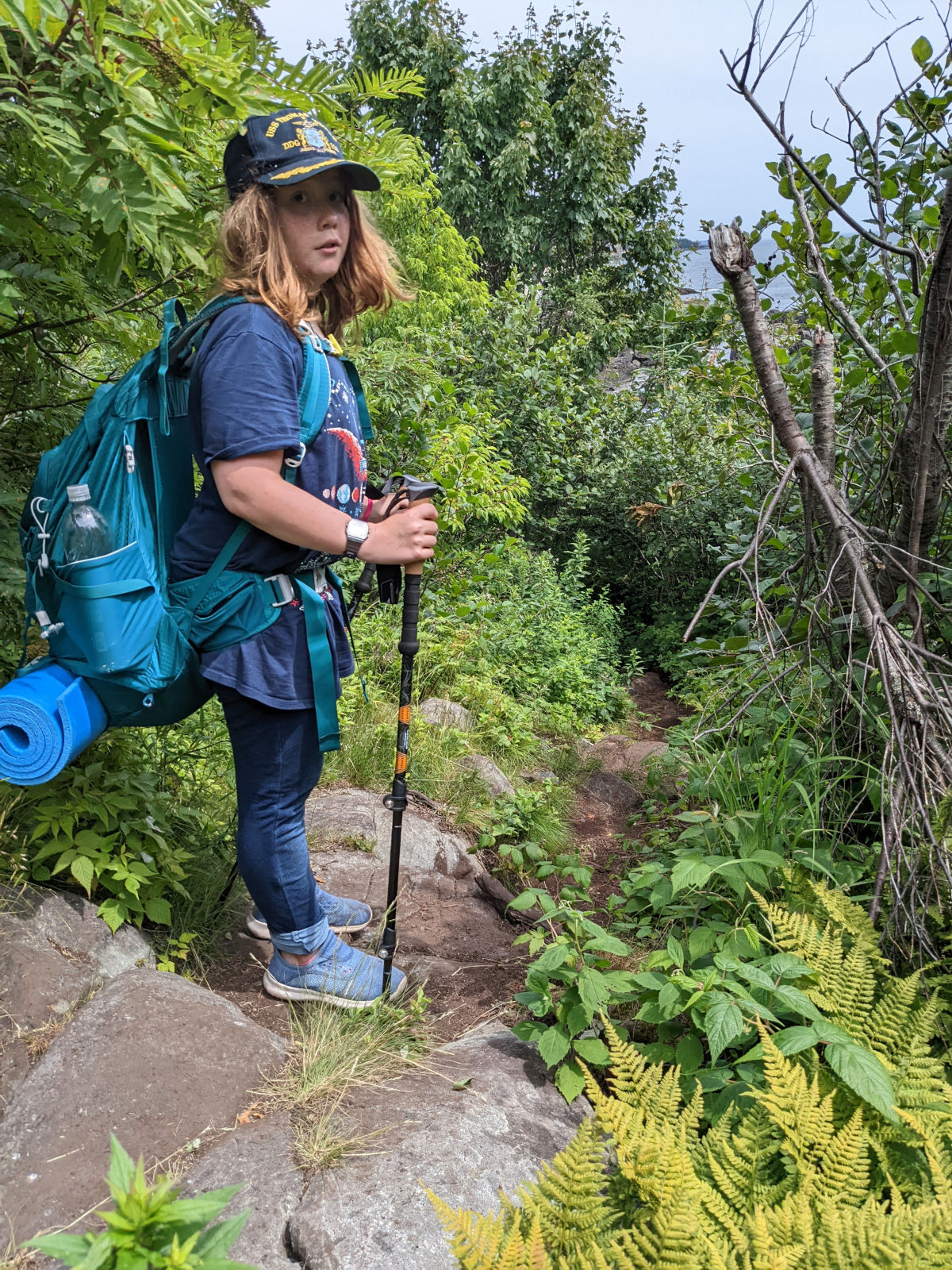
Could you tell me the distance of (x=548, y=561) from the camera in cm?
854

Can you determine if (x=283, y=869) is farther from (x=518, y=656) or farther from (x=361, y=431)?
(x=518, y=656)

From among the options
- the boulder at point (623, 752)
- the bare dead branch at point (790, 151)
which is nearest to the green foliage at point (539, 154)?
the boulder at point (623, 752)

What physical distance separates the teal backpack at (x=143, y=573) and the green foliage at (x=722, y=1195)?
1.23 meters

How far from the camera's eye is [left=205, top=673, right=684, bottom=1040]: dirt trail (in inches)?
106

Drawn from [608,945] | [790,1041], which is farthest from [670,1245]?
[608,945]

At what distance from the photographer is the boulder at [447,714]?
550 centimetres

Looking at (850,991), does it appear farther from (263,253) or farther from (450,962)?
(263,253)

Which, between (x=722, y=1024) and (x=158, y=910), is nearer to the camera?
(x=722, y=1024)

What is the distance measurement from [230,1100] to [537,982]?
0.82 meters

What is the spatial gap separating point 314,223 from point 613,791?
13.2ft

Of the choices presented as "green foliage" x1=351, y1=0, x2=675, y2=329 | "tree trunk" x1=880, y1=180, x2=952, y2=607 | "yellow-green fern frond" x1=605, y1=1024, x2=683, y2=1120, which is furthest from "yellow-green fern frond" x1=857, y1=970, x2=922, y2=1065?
"green foliage" x1=351, y1=0, x2=675, y2=329

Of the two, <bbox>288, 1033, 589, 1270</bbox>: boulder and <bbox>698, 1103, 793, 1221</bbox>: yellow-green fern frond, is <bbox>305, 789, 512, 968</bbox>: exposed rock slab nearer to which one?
<bbox>288, 1033, 589, 1270</bbox>: boulder

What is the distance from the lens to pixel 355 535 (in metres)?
2.19

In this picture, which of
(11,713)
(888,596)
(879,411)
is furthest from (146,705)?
(879,411)
